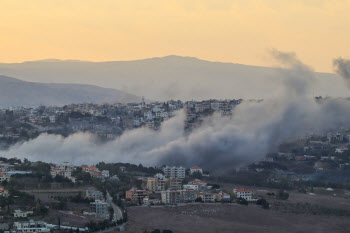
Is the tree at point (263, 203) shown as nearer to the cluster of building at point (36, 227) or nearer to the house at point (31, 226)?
the cluster of building at point (36, 227)

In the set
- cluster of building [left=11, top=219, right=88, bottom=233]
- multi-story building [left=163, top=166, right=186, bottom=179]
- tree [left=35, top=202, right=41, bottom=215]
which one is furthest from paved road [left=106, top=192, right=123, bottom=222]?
multi-story building [left=163, top=166, right=186, bottom=179]

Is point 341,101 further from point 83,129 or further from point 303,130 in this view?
point 83,129

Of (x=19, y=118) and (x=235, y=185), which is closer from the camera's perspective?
(x=235, y=185)

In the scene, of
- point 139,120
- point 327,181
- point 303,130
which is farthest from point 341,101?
point 327,181

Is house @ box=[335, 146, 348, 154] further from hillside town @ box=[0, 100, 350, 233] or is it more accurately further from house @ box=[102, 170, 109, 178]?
house @ box=[102, 170, 109, 178]

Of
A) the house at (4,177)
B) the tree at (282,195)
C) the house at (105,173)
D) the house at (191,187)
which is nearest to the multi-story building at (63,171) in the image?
the house at (105,173)

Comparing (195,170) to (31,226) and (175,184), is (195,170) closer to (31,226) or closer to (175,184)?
(175,184)
